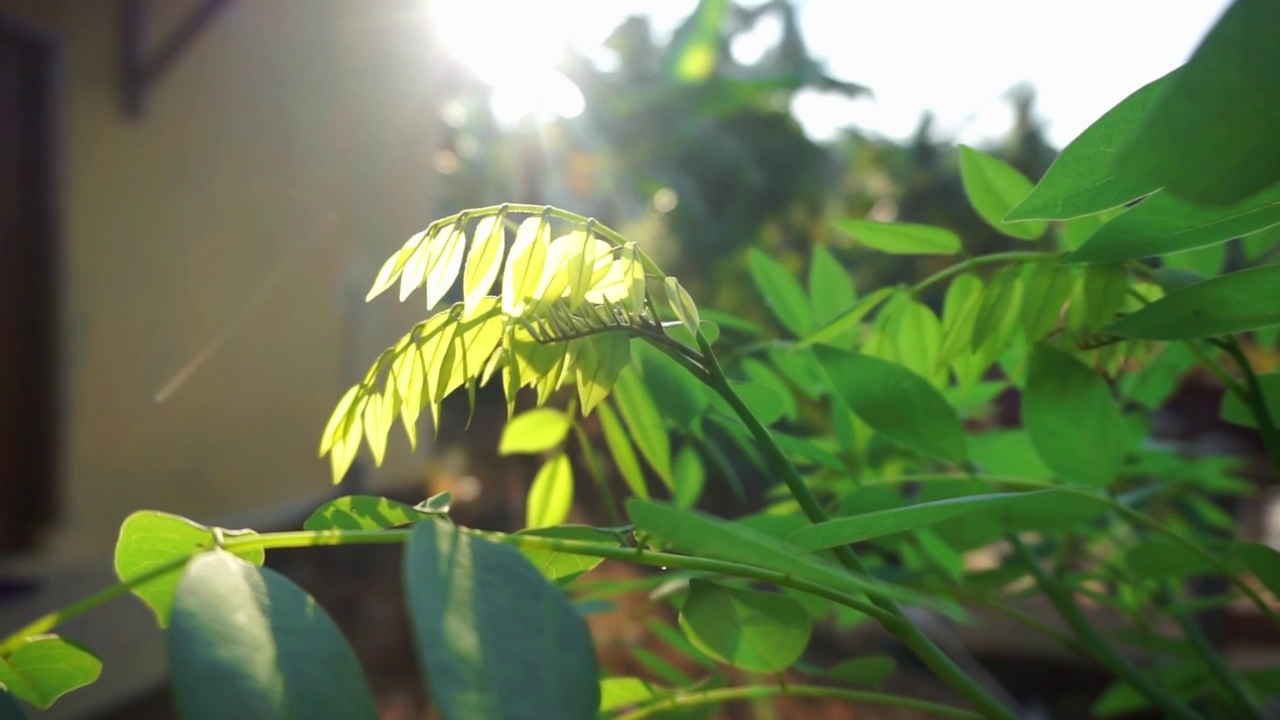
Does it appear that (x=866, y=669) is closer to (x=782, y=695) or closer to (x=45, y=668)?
(x=782, y=695)

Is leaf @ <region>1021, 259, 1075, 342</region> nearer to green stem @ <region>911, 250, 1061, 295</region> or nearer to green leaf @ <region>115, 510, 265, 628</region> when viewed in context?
green stem @ <region>911, 250, 1061, 295</region>

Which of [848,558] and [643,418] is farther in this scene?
[643,418]

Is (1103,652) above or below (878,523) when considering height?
below

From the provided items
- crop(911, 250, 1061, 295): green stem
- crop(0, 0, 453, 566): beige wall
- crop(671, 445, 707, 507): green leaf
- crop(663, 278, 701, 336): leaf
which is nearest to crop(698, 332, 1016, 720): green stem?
crop(663, 278, 701, 336): leaf

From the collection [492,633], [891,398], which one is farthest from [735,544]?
[891,398]

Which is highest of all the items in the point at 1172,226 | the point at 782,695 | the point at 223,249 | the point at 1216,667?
the point at 223,249

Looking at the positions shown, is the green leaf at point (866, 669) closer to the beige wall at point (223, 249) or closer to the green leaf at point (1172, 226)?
the green leaf at point (1172, 226)

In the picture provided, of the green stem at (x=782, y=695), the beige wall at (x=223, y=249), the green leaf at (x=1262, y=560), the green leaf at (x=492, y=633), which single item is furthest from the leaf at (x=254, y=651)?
the beige wall at (x=223, y=249)
